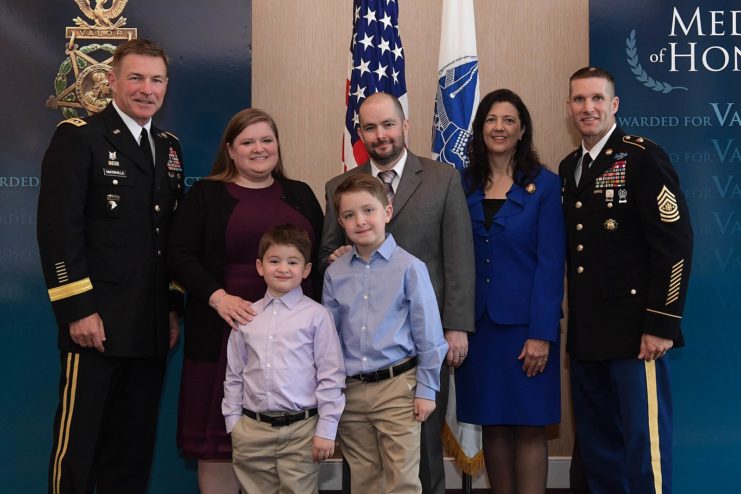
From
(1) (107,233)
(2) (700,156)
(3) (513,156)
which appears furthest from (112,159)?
(2) (700,156)

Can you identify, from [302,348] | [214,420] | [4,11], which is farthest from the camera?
[4,11]

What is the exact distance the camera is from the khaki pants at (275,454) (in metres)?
2.53

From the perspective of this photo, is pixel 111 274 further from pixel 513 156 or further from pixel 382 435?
pixel 513 156

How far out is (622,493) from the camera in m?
2.97

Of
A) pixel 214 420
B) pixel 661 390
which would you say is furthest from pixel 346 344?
pixel 661 390

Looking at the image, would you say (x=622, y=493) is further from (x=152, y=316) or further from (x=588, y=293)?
(x=152, y=316)

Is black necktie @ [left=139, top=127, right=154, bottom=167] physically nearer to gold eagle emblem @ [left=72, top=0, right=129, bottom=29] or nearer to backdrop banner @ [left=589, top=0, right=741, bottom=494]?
gold eagle emblem @ [left=72, top=0, right=129, bottom=29]

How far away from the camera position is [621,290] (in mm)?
2801

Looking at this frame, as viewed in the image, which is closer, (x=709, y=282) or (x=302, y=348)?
(x=302, y=348)

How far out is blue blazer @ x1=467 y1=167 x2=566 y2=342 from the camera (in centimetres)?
286

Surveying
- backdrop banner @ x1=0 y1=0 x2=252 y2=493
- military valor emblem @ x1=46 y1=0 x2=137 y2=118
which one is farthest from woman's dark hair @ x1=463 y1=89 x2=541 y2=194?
military valor emblem @ x1=46 y1=0 x2=137 y2=118

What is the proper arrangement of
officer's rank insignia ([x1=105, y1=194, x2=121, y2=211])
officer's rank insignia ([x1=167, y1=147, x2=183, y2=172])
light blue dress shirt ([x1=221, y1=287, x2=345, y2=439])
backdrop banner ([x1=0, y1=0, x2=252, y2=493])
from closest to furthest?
light blue dress shirt ([x1=221, y1=287, x2=345, y2=439]), officer's rank insignia ([x1=105, y1=194, x2=121, y2=211]), officer's rank insignia ([x1=167, y1=147, x2=183, y2=172]), backdrop banner ([x1=0, y1=0, x2=252, y2=493])

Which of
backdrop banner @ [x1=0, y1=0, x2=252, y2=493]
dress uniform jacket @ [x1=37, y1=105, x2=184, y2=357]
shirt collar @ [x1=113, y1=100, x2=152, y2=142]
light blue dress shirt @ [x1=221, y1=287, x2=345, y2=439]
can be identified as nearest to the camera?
light blue dress shirt @ [x1=221, y1=287, x2=345, y2=439]

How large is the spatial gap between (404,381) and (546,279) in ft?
2.31
